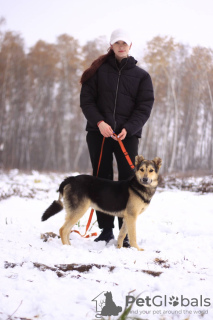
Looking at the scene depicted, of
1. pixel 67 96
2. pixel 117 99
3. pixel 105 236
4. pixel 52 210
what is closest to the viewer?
pixel 52 210

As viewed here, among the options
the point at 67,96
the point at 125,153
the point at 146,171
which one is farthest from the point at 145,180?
the point at 67,96

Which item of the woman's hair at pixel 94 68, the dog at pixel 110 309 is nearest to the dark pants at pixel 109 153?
the woman's hair at pixel 94 68

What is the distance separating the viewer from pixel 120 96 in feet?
13.2

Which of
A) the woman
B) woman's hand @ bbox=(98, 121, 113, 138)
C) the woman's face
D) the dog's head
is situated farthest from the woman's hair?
the dog's head

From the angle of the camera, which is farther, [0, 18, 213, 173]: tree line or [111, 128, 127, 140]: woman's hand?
[0, 18, 213, 173]: tree line

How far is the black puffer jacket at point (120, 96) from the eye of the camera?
157 inches

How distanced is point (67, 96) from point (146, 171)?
2508 cm

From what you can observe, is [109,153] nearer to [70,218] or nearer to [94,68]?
[70,218]

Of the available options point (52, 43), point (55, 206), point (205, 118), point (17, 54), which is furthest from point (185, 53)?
point (55, 206)

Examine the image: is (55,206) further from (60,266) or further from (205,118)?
(205,118)

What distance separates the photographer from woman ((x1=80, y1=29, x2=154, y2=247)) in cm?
393

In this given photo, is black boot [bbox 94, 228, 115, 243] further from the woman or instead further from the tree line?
the tree line

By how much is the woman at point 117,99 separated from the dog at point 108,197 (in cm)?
49

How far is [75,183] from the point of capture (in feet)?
12.3
